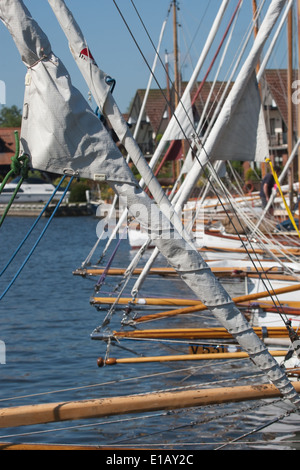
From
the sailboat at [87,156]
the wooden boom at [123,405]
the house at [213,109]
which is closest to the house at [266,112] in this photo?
the house at [213,109]

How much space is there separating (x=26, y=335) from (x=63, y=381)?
408 cm

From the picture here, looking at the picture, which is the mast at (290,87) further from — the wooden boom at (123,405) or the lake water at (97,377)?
the wooden boom at (123,405)

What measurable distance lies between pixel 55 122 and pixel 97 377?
6.88 meters

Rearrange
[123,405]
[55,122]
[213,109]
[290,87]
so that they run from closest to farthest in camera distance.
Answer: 1. [55,122]
2. [123,405]
3. [290,87]
4. [213,109]

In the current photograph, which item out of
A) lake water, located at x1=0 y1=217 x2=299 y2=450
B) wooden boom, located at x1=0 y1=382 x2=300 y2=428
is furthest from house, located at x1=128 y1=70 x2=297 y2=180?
wooden boom, located at x1=0 y1=382 x2=300 y2=428

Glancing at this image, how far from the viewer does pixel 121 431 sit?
943 cm

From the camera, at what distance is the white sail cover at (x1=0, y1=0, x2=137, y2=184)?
5965 millimetres

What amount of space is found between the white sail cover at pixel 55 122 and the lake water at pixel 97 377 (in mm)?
2474

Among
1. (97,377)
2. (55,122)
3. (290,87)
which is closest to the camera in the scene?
(55,122)

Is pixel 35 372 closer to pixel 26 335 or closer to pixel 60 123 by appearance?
pixel 26 335

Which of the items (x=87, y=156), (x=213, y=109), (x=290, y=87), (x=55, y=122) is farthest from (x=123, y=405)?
(x=213, y=109)

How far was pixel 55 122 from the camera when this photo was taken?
6.01 metres

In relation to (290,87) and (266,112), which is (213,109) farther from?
(290,87)
